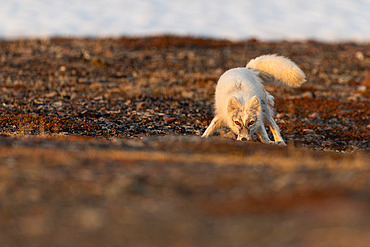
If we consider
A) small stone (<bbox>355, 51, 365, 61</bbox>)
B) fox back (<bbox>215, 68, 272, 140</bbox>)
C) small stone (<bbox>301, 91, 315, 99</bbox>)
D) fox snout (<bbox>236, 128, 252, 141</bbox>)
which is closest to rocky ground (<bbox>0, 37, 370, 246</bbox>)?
fox snout (<bbox>236, 128, 252, 141</bbox>)

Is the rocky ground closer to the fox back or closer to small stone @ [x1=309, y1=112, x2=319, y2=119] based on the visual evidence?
small stone @ [x1=309, y1=112, x2=319, y2=119]

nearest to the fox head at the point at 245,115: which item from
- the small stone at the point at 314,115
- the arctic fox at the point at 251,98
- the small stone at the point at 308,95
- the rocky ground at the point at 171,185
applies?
the arctic fox at the point at 251,98

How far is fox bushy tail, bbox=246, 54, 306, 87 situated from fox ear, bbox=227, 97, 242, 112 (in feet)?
8.60

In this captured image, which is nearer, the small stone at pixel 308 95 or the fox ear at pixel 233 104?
the fox ear at pixel 233 104

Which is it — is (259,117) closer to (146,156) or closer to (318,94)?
(146,156)

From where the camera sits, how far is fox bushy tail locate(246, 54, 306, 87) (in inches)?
530

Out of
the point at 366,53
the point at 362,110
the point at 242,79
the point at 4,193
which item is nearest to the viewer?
the point at 4,193

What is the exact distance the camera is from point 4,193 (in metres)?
5.39

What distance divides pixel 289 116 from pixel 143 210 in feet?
48.8

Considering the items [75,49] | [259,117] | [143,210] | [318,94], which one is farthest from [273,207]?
[75,49]

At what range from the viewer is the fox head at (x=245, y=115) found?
11.4 metres

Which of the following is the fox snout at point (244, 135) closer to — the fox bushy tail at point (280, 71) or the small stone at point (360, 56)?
the fox bushy tail at point (280, 71)

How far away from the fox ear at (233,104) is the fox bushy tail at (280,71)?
262 centimetres

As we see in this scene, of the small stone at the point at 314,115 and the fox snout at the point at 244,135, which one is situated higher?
the fox snout at the point at 244,135
